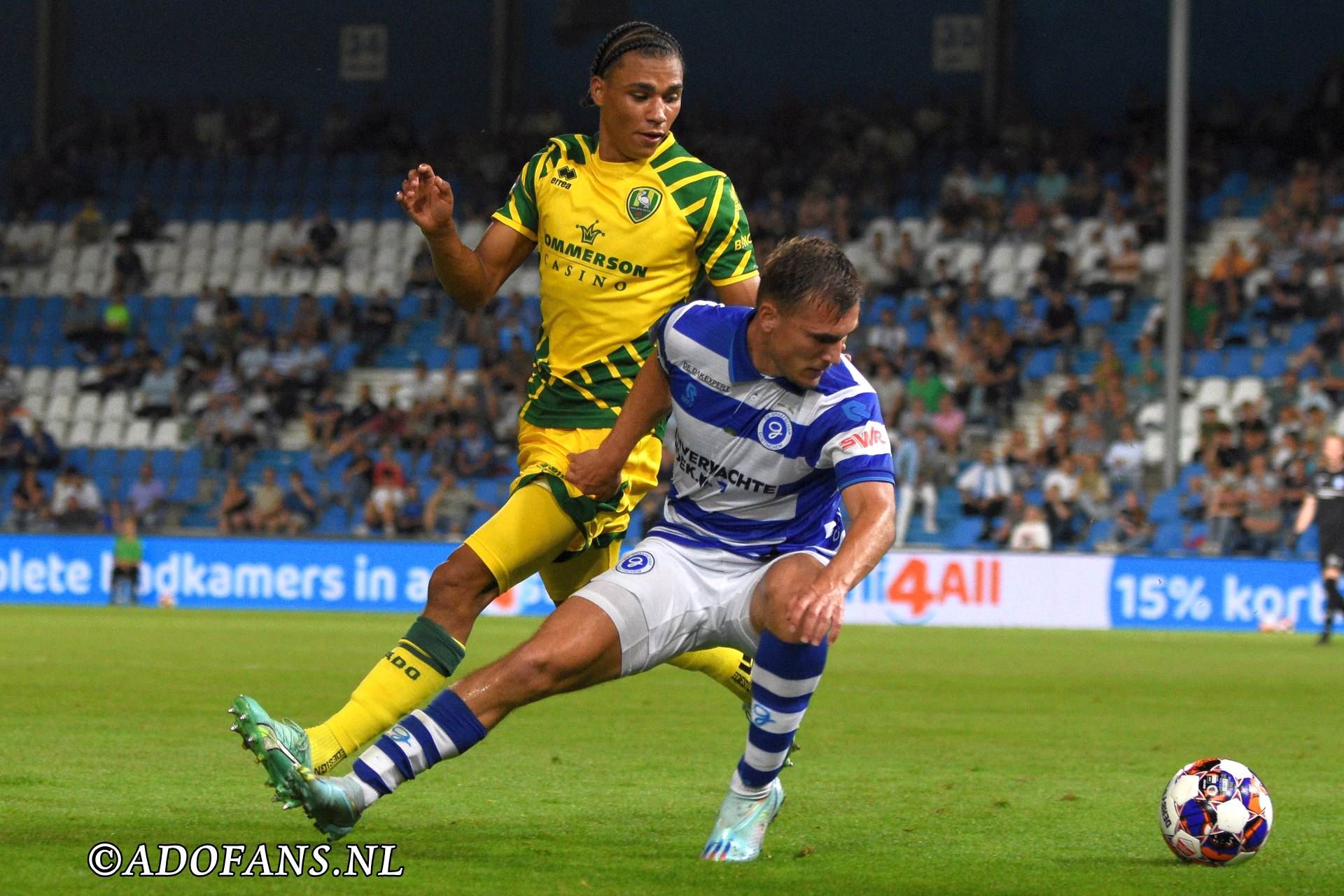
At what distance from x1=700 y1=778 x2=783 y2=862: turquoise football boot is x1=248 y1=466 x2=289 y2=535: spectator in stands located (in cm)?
1724

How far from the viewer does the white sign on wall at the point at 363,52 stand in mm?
31078

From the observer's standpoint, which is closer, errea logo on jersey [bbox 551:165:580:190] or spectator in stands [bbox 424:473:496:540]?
errea logo on jersey [bbox 551:165:580:190]

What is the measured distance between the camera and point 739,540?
505 cm

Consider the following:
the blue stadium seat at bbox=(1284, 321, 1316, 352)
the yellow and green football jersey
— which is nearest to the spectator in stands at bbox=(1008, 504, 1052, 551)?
the blue stadium seat at bbox=(1284, 321, 1316, 352)

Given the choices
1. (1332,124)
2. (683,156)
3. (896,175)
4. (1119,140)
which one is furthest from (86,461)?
(683,156)

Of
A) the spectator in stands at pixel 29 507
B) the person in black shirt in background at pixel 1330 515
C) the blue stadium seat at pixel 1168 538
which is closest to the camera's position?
the person in black shirt in background at pixel 1330 515

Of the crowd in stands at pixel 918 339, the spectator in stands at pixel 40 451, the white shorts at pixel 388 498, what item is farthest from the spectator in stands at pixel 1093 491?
the spectator in stands at pixel 40 451

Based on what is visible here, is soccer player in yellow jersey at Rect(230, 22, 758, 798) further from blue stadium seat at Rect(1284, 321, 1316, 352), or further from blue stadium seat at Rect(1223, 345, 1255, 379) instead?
blue stadium seat at Rect(1284, 321, 1316, 352)

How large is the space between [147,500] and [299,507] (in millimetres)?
2290

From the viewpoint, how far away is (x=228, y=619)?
18062 mm

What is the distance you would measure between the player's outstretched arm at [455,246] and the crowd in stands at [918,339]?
13.4 metres

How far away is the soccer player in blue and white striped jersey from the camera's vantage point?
14.9ft

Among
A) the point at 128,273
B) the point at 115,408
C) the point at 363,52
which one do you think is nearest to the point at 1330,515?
the point at 115,408

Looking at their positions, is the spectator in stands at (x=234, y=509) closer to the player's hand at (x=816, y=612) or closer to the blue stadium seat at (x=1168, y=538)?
the blue stadium seat at (x=1168, y=538)
